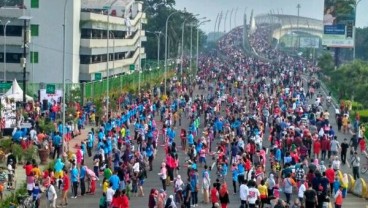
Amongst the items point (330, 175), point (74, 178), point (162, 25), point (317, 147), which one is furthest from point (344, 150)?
point (162, 25)

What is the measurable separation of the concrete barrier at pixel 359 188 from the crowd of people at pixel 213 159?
Result: 2.75 feet

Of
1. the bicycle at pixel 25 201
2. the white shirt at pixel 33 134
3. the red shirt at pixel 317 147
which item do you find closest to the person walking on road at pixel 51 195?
the bicycle at pixel 25 201

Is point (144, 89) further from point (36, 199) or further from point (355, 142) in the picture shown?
point (36, 199)

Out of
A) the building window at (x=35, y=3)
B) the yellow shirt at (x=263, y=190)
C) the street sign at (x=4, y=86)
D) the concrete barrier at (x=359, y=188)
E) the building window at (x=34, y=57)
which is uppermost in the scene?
the building window at (x=35, y=3)

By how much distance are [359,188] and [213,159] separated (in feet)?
30.8

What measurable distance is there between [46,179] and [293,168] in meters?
7.71

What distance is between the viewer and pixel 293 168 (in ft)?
106

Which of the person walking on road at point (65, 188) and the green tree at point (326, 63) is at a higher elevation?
the green tree at point (326, 63)

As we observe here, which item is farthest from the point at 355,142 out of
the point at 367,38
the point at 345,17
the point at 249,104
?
the point at 367,38

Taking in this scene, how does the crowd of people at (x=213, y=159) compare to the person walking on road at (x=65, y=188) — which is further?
the person walking on road at (x=65, y=188)

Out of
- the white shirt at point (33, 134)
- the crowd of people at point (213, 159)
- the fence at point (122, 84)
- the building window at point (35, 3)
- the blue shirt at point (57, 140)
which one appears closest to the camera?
the crowd of people at point (213, 159)

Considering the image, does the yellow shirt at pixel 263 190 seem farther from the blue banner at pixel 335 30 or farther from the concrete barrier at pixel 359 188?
the blue banner at pixel 335 30

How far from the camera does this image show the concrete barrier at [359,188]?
32125 millimetres

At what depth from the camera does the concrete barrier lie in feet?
105
